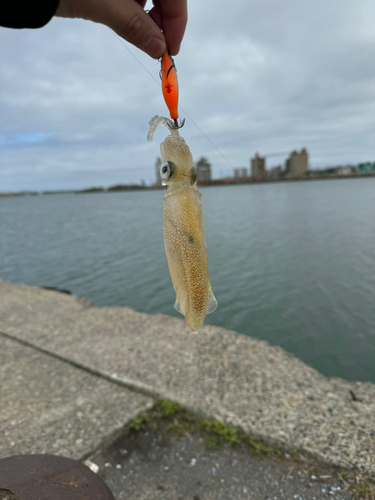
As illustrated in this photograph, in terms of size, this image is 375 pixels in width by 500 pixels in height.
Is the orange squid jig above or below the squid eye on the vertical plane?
above

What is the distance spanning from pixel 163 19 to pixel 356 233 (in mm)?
24078

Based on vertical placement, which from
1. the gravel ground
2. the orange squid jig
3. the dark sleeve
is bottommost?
the gravel ground

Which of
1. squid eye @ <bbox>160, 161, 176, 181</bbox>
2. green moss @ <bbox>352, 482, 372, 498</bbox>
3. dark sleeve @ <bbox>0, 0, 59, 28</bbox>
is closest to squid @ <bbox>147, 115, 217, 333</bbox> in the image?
squid eye @ <bbox>160, 161, 176, 181</bbox>

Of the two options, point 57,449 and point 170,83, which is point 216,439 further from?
point 170,83

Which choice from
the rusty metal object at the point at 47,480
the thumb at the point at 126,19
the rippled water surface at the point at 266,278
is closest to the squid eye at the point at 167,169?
the thumb at the point at 126,19

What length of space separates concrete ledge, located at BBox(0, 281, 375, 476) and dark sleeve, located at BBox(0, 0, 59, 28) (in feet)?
15.2

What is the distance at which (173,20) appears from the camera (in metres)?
2.38

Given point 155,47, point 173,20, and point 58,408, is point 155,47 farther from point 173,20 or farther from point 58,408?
point 58,408

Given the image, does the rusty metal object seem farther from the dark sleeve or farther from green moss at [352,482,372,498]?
the dark sleeve

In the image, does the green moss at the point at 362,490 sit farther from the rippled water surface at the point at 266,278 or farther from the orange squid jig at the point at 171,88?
the orange squid jig at the point at 171,88

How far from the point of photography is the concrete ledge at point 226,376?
13.6 feet

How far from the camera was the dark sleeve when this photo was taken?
157 cm

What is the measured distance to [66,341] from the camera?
6848mm

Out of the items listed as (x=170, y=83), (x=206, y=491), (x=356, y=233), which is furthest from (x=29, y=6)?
(x=356, y=233)
